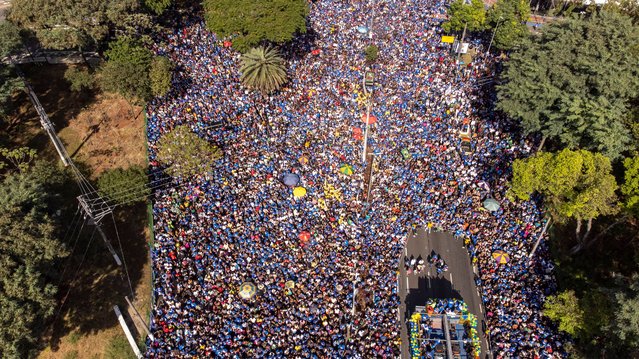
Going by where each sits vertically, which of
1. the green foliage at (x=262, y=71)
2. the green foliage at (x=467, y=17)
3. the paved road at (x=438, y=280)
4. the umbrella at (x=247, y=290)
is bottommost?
the umbrella at (x=247, y=290)

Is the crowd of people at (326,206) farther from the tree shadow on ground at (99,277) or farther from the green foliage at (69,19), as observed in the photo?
the green foliage at (69,19)

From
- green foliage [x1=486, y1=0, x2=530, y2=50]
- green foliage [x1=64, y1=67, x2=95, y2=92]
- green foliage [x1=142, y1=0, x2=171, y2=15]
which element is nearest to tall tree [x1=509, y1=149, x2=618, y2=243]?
green foliage [x1=486, y1=0, x2=530, y2=50]

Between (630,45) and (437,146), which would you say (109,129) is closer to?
(437,146)

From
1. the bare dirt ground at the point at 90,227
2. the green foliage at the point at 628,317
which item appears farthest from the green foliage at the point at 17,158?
the green foliage at the point at 628,317

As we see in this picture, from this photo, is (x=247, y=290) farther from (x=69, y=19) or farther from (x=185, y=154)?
(x=69, y=19)

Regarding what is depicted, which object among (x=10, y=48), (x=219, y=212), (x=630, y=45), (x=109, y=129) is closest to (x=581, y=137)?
(x=630, y=45)

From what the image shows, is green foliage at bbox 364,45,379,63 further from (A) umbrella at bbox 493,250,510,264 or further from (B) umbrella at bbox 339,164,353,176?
(A) umbrella at bbox 493,250,510,264

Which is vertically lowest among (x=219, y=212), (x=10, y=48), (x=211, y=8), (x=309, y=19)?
(x=219, y=212)
